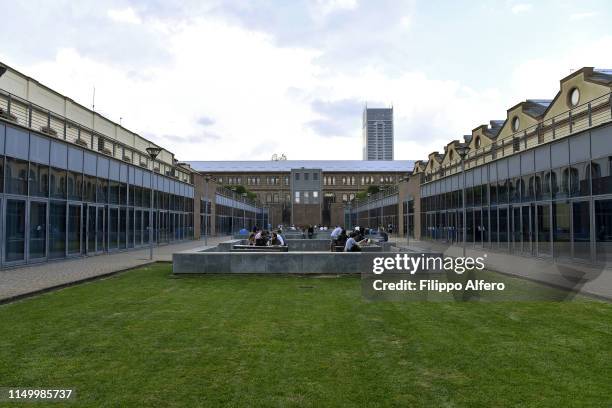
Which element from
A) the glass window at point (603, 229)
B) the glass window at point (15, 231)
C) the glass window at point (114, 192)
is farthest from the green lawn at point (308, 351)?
the glass window at point (114, 192)

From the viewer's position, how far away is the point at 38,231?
21.4m

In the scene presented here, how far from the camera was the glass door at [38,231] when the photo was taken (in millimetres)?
20875

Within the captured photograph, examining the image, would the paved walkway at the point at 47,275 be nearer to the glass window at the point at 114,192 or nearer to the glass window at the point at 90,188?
the glass window at the point at 90,188

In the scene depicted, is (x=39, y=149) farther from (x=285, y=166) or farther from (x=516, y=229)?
(x=285, y=166)

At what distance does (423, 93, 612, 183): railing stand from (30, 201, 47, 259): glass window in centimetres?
2430

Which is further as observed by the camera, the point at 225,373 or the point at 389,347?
the point at 389,347

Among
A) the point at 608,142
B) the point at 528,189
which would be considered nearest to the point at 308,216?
the point at 528,189

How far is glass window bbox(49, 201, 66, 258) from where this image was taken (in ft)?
73.7

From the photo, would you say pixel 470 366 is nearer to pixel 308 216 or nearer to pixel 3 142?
pixel 3 142

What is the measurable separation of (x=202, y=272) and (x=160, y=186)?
79.3 ft

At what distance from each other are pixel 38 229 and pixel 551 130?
25.9 m

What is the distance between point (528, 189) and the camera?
2602 cm

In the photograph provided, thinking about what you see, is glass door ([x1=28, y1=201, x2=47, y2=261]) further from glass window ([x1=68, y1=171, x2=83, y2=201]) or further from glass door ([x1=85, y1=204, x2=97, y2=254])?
glass door ([x1=85, y1=204, x2=97, y2=254])

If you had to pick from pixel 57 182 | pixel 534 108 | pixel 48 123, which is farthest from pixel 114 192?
pixel 534 108
